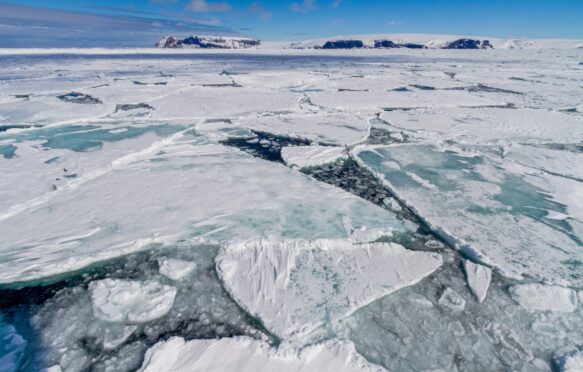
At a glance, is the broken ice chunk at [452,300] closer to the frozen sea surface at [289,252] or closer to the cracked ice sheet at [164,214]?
the frozen sea surface at [289,252]

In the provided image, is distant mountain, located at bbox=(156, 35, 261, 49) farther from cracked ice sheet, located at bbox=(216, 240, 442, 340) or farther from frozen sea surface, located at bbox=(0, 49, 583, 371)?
cracked ice sheet, located at bbox=(216, 240, 442, 340)

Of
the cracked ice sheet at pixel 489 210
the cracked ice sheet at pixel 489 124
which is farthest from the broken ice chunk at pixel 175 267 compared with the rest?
the cracked ice sheet at pixel 489 124

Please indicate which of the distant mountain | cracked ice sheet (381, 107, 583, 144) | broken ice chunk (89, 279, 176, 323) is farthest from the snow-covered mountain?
broken ice chunk (89, 279, 176, 323)

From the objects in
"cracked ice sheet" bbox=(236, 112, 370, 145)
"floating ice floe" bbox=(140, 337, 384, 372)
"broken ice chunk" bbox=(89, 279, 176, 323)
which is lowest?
"floating ice floe" bbox=(140, 337, 384, 372)

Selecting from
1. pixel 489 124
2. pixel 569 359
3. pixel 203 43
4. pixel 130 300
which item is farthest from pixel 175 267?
pixel 203 43

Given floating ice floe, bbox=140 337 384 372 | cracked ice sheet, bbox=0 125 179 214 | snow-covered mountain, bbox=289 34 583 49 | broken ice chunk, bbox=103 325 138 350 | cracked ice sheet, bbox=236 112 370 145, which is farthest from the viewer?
snow-covered mountain, bbox=289 34 583 49

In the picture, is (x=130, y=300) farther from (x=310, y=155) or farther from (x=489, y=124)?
(x=489, y=124)
